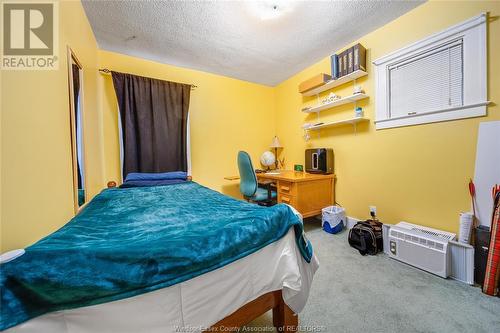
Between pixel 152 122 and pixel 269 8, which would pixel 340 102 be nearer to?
pixel 269 8

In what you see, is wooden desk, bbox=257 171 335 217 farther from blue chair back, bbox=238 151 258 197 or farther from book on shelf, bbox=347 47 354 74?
book on shelf, bbox=347 47 354 74

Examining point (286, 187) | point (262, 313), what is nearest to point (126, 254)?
point (262, 313)

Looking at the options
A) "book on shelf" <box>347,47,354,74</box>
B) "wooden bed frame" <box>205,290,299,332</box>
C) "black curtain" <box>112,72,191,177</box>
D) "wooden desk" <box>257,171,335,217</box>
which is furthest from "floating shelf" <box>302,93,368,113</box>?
"wooden bed frame" <box>205,290,299,332</box>

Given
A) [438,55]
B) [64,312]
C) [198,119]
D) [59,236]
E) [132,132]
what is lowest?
[64,312]

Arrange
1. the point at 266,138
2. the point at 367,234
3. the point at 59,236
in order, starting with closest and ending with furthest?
the point at 59,236
the point at 367,234
the point at 266,138

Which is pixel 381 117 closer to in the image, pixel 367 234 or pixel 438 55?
pixel 438 55

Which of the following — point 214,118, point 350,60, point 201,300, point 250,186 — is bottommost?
point 201,300

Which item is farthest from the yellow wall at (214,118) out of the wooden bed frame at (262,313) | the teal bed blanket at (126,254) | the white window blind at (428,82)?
A: the wooden bed frame at (262,313)

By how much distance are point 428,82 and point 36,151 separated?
313cm

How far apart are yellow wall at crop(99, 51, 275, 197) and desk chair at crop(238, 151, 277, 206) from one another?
33.4 inches

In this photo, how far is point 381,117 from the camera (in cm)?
217

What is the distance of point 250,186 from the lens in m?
2.44

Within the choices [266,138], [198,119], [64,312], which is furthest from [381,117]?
[64,312]

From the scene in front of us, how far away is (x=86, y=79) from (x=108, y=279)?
2.10m
